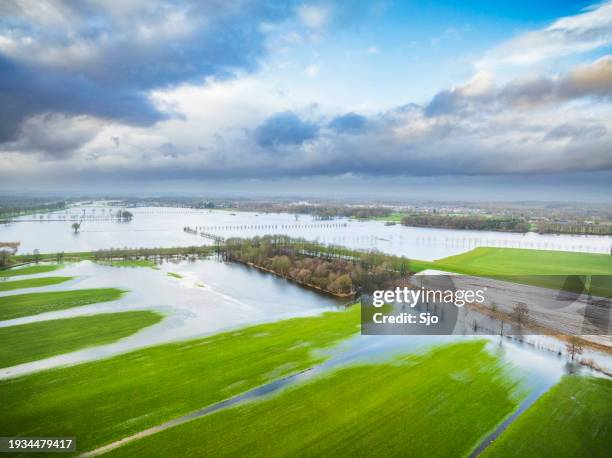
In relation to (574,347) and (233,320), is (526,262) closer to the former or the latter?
(574,347)

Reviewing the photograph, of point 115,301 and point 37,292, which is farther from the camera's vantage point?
point 37,292

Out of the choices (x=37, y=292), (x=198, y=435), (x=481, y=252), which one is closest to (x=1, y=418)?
(x=198, y=435)

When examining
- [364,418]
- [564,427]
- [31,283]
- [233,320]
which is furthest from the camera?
[31,283]

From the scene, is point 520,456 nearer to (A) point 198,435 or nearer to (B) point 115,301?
(A) point 198,435

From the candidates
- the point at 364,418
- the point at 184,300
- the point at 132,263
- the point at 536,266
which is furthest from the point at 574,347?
the point at 132,263

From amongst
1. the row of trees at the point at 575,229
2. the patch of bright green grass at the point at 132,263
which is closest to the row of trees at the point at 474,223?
the row of trees at the point at 575,229

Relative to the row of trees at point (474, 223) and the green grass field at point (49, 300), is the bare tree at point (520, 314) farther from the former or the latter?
the row of trees at point (474, 223)
